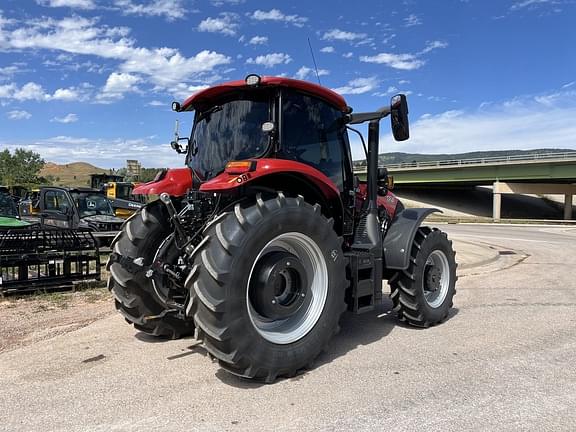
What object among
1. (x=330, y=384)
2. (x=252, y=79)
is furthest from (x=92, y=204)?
(x=330, y=384)

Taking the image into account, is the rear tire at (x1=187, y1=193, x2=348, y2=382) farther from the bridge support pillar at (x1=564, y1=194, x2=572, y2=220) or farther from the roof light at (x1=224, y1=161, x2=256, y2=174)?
the bridge support pillar at (x1=564, y1=194, x2=572, y2=220)

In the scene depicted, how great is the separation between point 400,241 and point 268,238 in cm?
196

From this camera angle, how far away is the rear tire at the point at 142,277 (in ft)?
15.4

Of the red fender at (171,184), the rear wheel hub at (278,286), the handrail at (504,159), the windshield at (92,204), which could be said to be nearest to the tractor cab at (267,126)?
the red fender at (171,184)

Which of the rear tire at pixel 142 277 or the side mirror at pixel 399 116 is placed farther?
the side mirror at pixel 399 116

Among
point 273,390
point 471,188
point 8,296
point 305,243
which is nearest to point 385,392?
point 273,390

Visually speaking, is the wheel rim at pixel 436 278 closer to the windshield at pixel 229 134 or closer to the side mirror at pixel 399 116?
the side mirror at pixel 399 116

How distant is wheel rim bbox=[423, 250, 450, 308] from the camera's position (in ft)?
18.7

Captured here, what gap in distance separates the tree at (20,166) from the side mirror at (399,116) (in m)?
63.2

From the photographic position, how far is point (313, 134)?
4.73 meters

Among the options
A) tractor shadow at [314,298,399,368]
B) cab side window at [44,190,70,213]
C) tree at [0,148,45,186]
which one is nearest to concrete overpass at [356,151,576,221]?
cab side window at [44,190,70,213]

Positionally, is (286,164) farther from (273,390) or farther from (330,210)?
(273,390)

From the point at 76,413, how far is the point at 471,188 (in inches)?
2420

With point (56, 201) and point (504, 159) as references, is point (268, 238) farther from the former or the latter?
point (504, 159)
